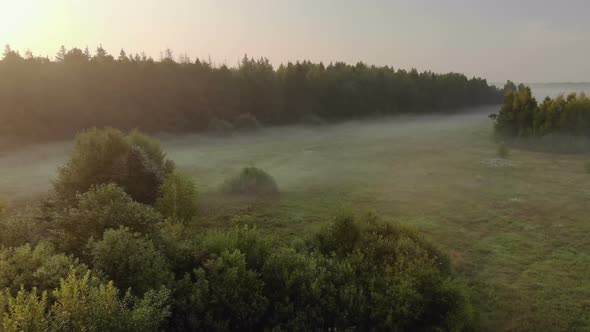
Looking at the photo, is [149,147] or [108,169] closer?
[108,169]

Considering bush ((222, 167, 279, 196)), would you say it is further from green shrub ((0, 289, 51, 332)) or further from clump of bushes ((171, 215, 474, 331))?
green shrub ((0, 289, 51, 332))

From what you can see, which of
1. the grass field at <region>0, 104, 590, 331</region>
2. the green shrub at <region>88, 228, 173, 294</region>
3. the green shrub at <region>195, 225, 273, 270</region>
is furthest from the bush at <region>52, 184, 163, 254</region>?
the grass field at <region>0, 104, 590, 331</region>

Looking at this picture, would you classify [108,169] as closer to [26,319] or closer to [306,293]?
[306,293]

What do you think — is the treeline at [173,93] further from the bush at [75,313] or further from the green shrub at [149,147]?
the bush at [75,313]

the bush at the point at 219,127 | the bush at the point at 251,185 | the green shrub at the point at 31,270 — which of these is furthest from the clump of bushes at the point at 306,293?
the bush at the point at 219,127

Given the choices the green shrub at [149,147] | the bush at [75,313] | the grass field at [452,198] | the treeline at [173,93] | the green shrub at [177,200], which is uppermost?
the treeline at [173,93]

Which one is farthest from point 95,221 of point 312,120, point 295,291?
point 312,120
